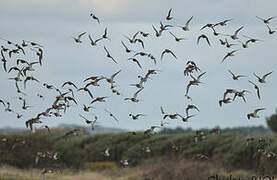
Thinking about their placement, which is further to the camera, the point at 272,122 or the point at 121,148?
the point at 272,122

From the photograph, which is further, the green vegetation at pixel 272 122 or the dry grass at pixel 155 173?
the green vegetation at pixel 272 122

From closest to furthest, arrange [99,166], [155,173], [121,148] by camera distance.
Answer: [155,173]
[99,166]
[121,148]

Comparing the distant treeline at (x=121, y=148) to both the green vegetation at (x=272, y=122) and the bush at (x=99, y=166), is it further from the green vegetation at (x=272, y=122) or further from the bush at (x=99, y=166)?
the green vegetation at (x=272, y=122)

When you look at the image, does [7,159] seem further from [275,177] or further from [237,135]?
[275,177]

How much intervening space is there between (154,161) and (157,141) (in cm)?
251

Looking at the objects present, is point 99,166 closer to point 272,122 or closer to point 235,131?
point 235,131

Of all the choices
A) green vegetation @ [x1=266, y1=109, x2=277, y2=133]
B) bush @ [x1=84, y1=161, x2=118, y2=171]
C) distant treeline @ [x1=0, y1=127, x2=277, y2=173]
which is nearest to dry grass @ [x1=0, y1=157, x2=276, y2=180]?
bush @ [x1=84, y1=161, x2=118, y2=171]

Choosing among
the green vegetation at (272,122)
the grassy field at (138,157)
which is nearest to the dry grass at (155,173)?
the grassy field at (138,157)

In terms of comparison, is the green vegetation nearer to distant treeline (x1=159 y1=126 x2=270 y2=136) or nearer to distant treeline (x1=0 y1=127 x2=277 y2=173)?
distant treeline (x1=159 y1=126 x2=270 y2=136)

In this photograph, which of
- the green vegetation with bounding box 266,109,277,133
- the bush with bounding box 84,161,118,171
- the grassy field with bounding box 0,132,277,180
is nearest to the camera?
the grassy field with bounding box 0,132,277,180

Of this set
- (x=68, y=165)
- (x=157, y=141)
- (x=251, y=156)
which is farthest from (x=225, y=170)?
(x=68, y=165)

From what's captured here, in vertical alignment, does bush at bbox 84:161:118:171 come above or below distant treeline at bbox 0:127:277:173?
below

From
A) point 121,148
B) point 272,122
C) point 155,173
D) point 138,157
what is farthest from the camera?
point 272,122

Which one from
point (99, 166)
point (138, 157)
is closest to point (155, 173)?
point (99, 166)
